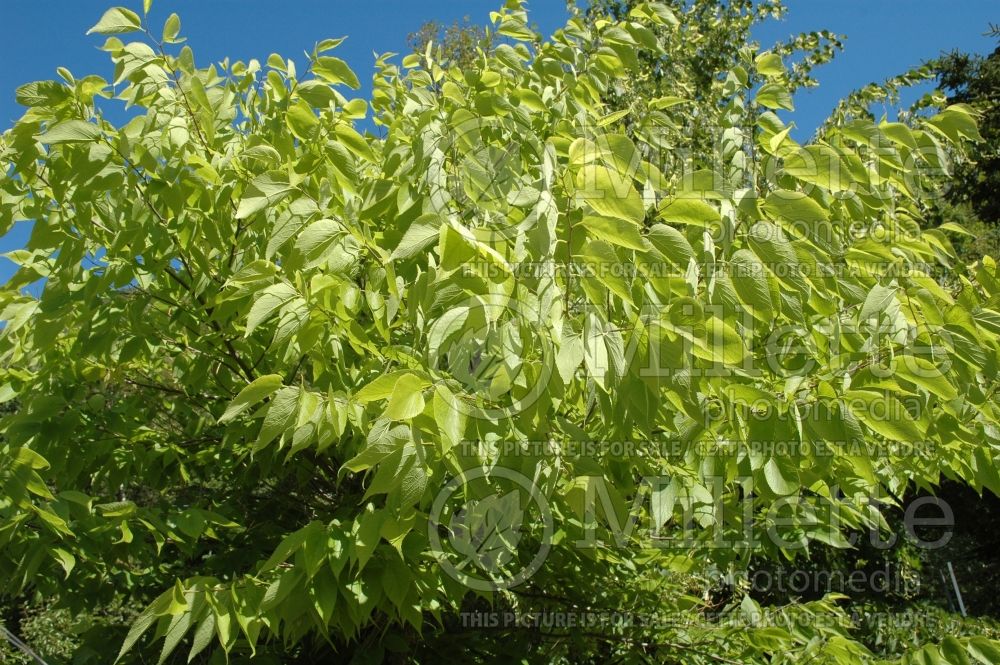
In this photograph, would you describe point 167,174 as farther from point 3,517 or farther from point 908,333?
point 908,333

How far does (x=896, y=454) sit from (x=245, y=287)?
1991 millimetres

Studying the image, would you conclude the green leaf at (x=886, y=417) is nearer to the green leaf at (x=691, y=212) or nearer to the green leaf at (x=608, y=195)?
the green leaf at (x=691, y=212)

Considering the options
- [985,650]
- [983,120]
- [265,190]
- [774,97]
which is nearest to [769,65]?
[774,97]

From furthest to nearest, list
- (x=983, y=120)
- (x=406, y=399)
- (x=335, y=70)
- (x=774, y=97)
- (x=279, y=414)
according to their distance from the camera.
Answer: (x=983, y=120) < (x=335, y=70) < (x=774, y=97) < (x=279, y=414) < (x=406, y=399)

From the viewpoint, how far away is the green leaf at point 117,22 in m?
2.11

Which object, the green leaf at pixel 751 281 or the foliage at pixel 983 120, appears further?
the foliage at pixel 983 120

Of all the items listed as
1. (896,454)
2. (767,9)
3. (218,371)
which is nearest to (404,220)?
(218,371)

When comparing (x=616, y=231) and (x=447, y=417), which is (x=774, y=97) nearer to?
(x=616, y=231)

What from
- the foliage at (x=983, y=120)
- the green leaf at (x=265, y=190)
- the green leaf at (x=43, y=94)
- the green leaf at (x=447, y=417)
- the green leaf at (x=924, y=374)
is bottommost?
the green leaf at (x=447, y=417)
